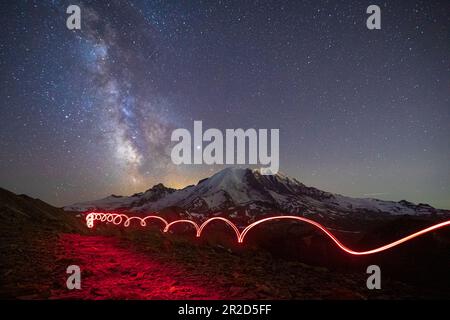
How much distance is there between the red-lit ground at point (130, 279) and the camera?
7.29 m

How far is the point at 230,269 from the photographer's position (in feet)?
33.9

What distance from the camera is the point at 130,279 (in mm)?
8633

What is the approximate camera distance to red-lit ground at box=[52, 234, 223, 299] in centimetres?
729

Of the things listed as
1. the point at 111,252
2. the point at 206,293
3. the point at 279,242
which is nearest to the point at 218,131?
the point at 279,242

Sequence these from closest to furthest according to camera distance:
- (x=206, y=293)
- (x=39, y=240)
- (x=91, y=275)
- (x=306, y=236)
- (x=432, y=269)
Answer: (x=206, y=293) → (x=91, y=275) → (x=432, y=269) → (x=39, y=240) → (x=306, y=236)

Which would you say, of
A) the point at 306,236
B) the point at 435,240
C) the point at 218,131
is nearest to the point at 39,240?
the point at 306,236

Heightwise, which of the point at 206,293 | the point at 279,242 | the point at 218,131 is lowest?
the point at 279,242

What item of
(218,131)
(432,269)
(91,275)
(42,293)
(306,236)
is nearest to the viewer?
(42,293)

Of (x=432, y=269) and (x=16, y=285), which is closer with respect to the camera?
(x=16, y=285)

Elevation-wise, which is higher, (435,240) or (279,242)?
(435,240)

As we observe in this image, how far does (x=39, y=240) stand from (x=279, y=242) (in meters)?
13.9
